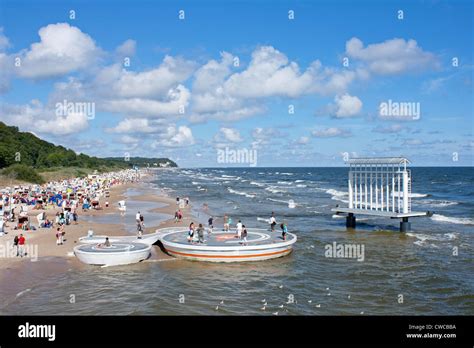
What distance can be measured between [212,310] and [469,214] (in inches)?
1493

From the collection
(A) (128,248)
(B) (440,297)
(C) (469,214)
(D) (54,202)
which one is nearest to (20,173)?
(D) (54,202)

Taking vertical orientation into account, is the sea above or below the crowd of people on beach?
below

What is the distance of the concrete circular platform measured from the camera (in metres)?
21.5

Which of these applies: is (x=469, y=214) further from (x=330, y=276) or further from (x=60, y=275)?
(x=60, y=275)

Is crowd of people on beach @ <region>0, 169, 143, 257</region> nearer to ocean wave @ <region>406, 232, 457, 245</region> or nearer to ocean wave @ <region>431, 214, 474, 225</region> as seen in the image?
ocean wave @ <region>406, 232, 457, 245</region>

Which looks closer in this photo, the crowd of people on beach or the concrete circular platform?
the concrete circular platform

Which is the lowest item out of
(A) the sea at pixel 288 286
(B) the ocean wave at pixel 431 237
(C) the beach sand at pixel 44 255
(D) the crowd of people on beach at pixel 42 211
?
(A) the sea at pixel 288 286

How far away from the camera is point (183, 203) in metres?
49.2

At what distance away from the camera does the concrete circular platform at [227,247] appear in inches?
846
